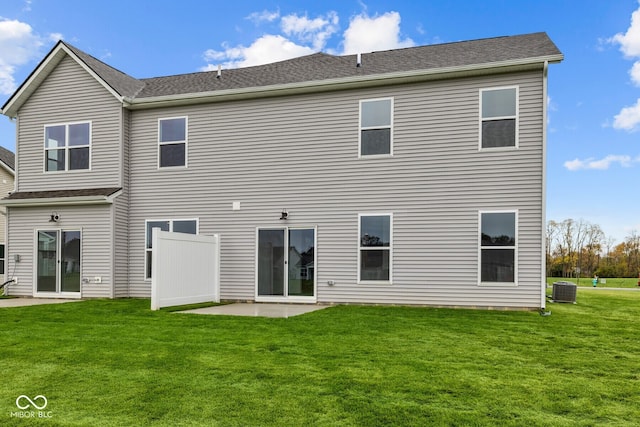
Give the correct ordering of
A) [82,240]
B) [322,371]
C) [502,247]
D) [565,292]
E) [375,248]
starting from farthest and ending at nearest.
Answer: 1. [82,240]
2. [565,292]
3. [375,248]
4. [502,247]
5. [322,371]

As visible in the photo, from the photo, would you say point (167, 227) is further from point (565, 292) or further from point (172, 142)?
point (565, 292)

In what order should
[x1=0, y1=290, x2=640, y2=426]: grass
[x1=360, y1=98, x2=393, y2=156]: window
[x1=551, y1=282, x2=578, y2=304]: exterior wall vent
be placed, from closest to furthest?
[x1=0, y1=290, x2=640, y2=426]: grass
[x1=360, y1=98, x2=393, y2=156]: window
[x1=551, y1=282, x2=578, y2=304]: exterior wall vent

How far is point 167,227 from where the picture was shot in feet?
41.5

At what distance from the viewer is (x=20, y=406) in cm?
388

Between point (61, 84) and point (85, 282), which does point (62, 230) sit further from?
point (61, 84)

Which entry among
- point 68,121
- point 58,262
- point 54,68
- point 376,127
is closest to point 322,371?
point 376,127

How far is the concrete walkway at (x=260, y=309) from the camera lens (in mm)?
9383

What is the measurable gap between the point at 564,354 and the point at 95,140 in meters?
12.1

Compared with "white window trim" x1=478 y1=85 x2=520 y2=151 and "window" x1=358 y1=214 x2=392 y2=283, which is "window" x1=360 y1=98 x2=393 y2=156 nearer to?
"window" x1=358 y1=214 x2=392 y2=283

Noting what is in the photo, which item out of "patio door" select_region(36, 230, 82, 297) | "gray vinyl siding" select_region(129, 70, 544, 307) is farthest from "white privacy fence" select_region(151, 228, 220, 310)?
"patio door" select_region(36, 230, 82, 297)

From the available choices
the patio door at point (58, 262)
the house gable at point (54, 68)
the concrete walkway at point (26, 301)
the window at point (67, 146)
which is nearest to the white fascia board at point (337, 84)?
the house gable at point (54, 68)

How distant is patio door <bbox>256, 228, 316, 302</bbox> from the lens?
11516 millimetres

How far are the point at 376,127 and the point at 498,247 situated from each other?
3901 millimetres

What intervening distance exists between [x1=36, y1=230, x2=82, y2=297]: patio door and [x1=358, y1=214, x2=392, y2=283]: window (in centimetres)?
758
